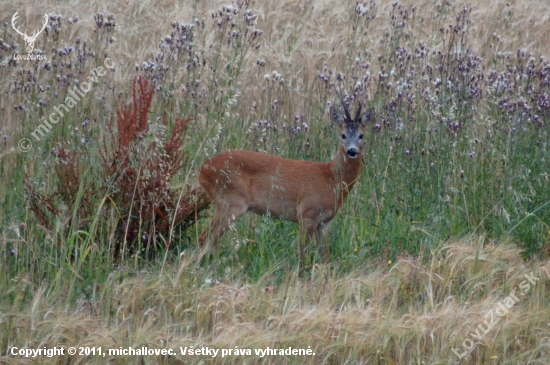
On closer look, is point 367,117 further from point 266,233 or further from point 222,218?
point 222,218

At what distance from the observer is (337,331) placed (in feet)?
15.5

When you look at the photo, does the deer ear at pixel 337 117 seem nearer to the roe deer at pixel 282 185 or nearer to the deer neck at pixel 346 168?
the roe deer at pixel 282 185

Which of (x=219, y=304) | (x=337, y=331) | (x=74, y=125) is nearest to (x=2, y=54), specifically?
(x=74, y=125)

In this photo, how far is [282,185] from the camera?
6.98m

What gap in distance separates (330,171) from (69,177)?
219cm

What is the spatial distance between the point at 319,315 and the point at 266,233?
1.93 meters

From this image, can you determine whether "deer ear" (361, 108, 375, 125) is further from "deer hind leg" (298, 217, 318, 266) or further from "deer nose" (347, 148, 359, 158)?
"deer hind leg" (298, 217, 318, 266)

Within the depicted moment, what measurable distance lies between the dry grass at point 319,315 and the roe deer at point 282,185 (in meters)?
1.18

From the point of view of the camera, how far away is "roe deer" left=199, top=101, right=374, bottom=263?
681 cm

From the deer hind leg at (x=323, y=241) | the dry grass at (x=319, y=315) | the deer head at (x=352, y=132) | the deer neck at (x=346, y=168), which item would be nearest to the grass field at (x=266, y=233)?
the dry grass at (x=319, y=315)

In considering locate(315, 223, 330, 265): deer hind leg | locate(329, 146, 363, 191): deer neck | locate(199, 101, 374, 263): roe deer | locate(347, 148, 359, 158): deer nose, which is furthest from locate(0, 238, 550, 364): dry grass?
locate(329, 146, 363, 191): deer neck

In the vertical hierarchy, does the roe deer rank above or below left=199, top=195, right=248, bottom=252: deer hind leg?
above

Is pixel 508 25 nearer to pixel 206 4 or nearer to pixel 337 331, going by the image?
pixel 206 4

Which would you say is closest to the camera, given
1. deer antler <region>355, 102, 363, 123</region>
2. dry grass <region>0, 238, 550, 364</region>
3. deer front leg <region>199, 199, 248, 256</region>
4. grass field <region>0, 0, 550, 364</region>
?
dry grass <region>0, 238, 550, 364</region>
